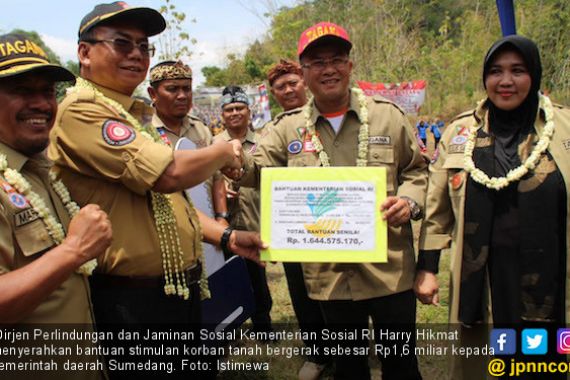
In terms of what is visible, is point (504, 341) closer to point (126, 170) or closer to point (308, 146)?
point (308, 146)

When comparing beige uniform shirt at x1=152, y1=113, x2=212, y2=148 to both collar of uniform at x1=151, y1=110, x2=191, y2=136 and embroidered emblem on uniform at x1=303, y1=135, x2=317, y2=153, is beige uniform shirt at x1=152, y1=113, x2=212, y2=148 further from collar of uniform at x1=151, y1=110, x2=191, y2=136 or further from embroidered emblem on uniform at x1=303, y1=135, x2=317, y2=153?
embroidered emblem on uniform at x1=303, y1=135, x2=317, y2=153

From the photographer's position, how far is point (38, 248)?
177 centimetres

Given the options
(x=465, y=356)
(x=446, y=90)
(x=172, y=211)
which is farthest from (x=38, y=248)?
(x=446, y=90)

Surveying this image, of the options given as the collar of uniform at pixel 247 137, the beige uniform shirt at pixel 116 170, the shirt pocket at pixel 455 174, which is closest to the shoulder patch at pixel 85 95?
the beige uniform shirt at pixel 116 170

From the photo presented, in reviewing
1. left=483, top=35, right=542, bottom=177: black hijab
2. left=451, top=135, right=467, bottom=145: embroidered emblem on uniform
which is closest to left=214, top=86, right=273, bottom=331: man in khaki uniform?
left=451, top=135, right=467, bottom=145: embroidered emblem on uniform

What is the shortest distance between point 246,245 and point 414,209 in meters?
1.00

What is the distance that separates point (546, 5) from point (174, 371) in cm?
2357

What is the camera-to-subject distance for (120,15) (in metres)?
2.05

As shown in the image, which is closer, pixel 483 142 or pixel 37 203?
pixel 37 203

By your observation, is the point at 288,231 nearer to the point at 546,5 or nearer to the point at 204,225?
the point at 204,225

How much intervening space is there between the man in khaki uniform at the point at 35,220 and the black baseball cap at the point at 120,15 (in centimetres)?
28

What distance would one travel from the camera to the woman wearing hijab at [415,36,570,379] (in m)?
2.25

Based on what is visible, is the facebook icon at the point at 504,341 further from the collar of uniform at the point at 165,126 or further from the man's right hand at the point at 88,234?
the collar of uniform at the point at 165,126

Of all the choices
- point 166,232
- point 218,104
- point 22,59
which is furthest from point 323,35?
point 218,104
